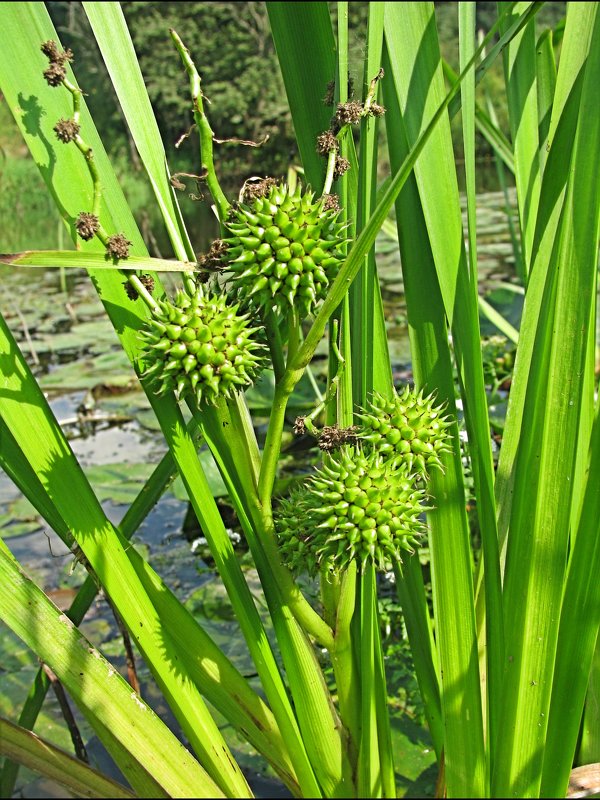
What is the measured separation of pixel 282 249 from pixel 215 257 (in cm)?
10

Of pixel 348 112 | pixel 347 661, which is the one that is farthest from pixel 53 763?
pixel 348 112

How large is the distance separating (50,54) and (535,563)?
0.83 m

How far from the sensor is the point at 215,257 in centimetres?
84

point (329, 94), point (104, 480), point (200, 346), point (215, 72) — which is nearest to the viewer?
point (200, 346)

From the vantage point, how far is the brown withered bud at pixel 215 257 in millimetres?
826

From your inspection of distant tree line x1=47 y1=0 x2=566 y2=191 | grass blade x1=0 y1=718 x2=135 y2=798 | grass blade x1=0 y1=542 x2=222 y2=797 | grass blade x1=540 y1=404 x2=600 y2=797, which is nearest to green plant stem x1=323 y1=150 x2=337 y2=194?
grass blade x1=540 y1=404 x2=600 y2=797

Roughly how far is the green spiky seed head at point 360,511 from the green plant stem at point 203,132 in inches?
13.0

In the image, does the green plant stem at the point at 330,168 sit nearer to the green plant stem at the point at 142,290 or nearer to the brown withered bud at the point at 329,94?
the brown withered bud at the point at 329,94

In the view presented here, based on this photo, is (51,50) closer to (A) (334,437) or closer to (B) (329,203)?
(B) (329,203)

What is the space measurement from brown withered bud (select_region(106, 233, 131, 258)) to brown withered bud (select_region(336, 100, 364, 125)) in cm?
28

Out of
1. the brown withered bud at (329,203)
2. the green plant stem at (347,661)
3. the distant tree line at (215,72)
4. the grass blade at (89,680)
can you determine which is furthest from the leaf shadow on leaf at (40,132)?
the distant tree line at (215,72)

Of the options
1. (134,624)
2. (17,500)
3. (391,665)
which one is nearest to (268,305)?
(134,624)

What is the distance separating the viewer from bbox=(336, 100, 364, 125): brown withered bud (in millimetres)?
842

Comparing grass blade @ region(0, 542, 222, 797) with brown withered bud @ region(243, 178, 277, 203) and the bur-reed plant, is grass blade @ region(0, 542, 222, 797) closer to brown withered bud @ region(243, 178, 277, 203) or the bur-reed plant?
the bur-reed plant
